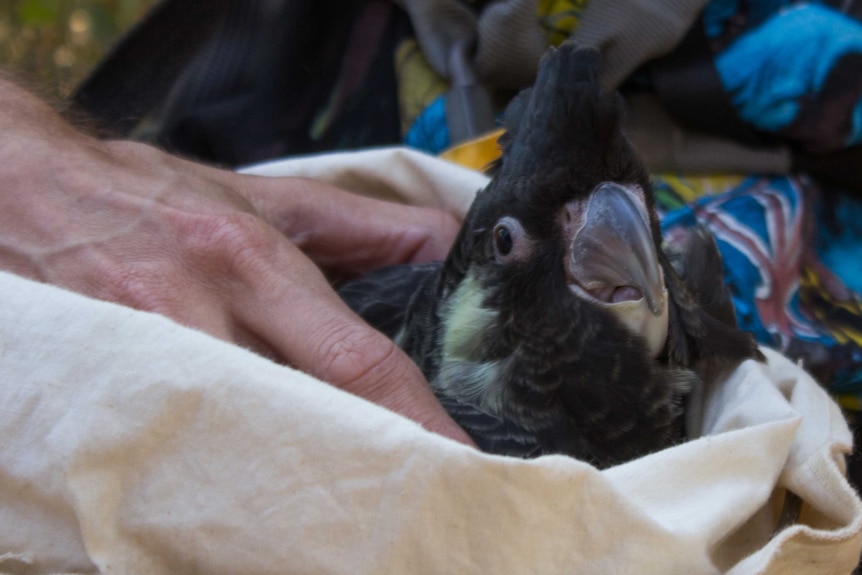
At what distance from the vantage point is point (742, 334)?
54.4 inches

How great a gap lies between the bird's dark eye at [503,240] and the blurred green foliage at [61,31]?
3238 millimetres

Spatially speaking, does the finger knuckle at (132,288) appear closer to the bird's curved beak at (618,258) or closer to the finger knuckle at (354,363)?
the finger knuckle at (354,363)

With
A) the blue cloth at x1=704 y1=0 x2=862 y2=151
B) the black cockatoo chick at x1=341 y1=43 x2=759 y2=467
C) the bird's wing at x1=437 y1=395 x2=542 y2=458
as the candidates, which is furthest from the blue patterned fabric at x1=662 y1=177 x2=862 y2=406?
the bird's wing at x1=437 y1=395 x2=542 y2=458

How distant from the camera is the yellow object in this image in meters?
1.93

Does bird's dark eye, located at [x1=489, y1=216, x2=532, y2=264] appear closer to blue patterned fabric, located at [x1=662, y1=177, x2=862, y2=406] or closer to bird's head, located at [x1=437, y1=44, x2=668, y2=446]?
bird's head, located at [x1=437, y1=44, x2=668, y2=446]

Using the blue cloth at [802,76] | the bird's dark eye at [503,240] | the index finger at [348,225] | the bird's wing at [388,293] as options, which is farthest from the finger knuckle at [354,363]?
the blue cloth at [802,76]

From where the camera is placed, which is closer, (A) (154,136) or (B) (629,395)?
(B) (629,395)

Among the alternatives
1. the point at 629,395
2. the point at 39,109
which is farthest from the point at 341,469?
the point at 39,109

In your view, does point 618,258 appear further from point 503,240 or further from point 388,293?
point 388,293

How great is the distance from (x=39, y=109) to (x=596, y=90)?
41.9 inches

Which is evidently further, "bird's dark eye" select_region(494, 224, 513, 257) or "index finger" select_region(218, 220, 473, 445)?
"bird's dark eye" select_region(494, 224, 513, 257)

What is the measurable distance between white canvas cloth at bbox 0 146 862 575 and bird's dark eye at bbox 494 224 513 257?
1.45 feet

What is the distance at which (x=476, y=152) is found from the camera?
6.41 feet

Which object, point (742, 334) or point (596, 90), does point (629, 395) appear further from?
point (596, 90)
